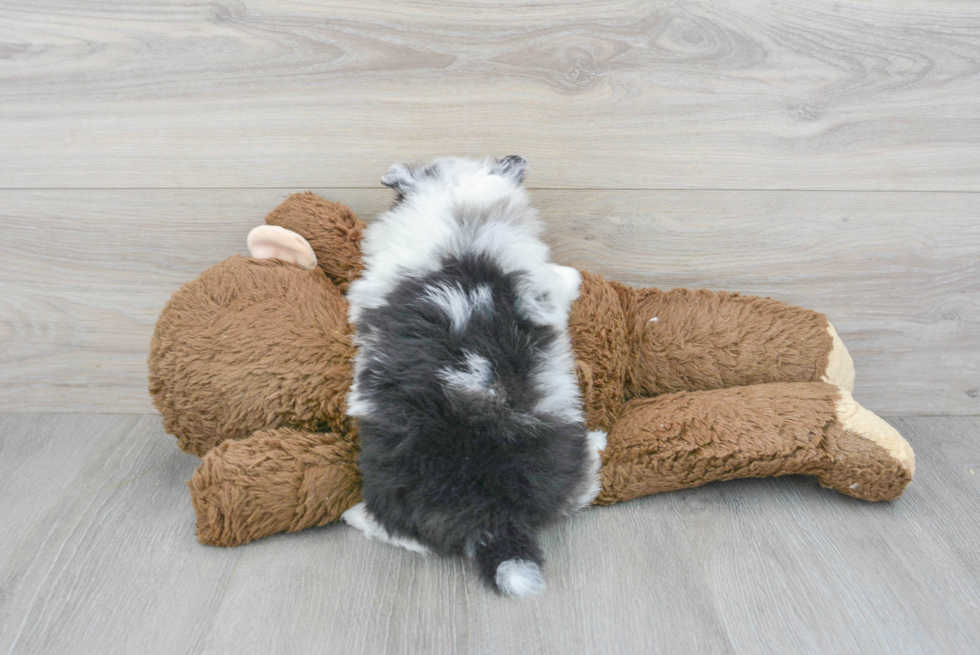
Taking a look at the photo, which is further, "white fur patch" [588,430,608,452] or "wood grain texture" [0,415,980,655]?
"white fur patch" [588,430,608,452]

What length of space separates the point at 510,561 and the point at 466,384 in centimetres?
20

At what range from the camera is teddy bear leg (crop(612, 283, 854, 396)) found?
0.98 m

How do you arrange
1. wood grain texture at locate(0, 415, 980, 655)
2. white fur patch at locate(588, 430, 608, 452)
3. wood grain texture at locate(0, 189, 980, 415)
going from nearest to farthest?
wood grain texture at locate(0, 415, 980, 655) → white fur patch at locate(588, 430, 608, 452) → wood grain texture at locate(0, 189, 980, 415)

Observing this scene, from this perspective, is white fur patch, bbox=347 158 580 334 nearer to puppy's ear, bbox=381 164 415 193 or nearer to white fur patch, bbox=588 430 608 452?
puppy's ear, bbox=381 164 415 193

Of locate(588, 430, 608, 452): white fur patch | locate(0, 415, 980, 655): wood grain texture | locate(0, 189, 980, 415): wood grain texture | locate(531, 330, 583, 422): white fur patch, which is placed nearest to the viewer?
locate(0, 415, 980, 655): wood grain texture

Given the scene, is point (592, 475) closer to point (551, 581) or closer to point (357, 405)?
point (551, 581)

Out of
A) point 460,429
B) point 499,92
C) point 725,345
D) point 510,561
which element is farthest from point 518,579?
point 499,92

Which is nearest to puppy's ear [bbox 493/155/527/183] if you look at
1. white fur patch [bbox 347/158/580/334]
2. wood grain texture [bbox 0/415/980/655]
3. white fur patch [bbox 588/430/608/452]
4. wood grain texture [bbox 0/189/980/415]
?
white fur patch [bbox 347/158/580/334]

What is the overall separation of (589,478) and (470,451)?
0.18m

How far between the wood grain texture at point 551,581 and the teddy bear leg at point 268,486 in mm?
30

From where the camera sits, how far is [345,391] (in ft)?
2.91

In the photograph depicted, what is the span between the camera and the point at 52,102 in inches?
39.4

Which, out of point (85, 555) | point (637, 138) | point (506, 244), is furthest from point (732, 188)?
point (85, 555)

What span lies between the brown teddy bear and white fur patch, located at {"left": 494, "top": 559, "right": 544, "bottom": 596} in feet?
0.63
